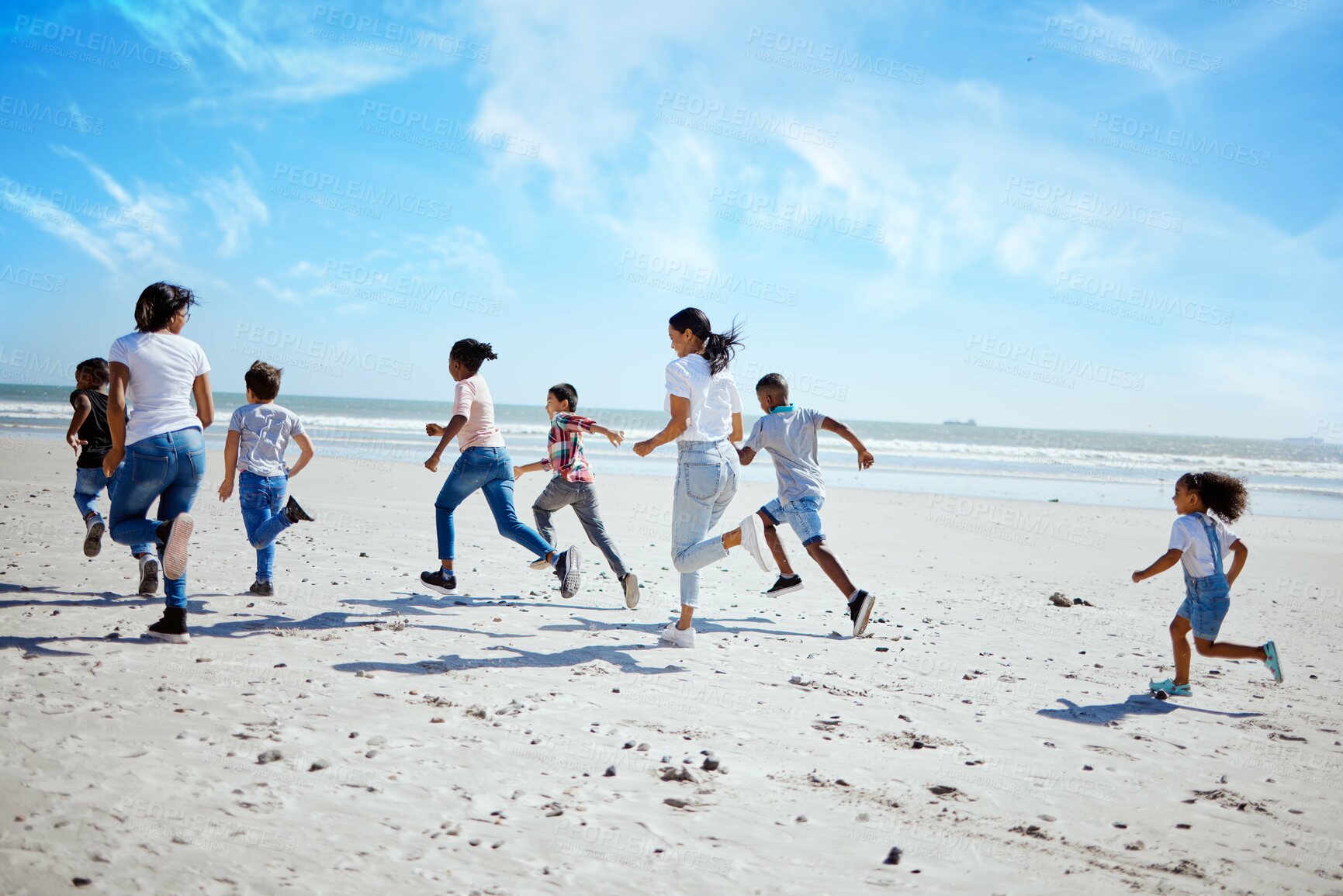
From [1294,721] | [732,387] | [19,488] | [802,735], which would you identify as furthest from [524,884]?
[19,488]

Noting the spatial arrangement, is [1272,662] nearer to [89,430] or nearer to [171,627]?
[171,627]

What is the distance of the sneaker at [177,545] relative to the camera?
432 cm

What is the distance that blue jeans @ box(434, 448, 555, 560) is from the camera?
603cm

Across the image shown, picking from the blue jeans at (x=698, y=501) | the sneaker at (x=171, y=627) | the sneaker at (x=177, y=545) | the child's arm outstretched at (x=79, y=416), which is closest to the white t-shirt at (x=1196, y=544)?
the blue jeans at (x=698, y=501)

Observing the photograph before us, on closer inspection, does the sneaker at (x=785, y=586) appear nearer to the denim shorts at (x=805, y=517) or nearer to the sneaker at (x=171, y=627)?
the denim shorts at (x=805, y=517)

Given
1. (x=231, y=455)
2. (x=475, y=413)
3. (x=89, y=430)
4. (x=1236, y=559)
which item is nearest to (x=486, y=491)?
(x=475, y=413)

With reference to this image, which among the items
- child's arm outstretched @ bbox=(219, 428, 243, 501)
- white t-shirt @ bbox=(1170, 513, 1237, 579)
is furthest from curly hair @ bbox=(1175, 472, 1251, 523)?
child's arm outstretched @ bbox=(219, 428, 243, 501)

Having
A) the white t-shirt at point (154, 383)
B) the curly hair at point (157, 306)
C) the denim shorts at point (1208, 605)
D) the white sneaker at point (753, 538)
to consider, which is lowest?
the denim shorts at point (1208, 605)

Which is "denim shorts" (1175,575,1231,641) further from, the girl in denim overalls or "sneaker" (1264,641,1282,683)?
"sneaker" (1264,641,1282,683)

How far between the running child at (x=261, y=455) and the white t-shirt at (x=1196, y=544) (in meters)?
5.83

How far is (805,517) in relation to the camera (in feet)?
19.2

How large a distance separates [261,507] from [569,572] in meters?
2.31

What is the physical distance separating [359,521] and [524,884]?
345 inches

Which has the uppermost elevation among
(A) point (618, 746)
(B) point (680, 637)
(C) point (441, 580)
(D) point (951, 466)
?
(D) point (951, 466)
